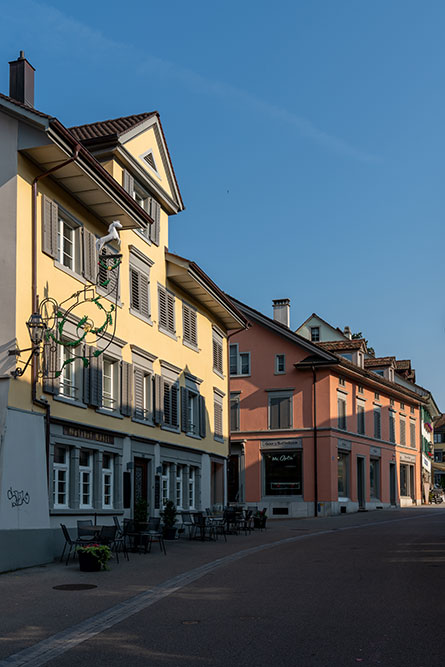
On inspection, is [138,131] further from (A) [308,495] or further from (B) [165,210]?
(A) [308,495]

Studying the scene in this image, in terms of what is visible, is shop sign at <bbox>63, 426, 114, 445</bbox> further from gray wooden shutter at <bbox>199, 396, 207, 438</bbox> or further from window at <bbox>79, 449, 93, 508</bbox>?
gray wooden shutter at <bbox>199, 396, 207, 438</bbox>

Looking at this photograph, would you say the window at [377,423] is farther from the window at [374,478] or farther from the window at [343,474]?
the window at [343,474]

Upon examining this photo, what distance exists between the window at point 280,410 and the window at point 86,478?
2480 cm

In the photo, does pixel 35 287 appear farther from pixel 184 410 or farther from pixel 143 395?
pixel 184 410

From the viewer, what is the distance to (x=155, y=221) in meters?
27.4

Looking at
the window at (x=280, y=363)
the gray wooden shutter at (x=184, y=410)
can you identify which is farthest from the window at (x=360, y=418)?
the gray wooden shutter at (x=184, y=410)

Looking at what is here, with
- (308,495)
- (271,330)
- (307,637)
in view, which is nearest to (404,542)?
(307,637)

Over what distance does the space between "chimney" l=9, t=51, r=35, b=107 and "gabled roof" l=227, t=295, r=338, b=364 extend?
2606 cm

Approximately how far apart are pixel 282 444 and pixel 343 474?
3.98 m

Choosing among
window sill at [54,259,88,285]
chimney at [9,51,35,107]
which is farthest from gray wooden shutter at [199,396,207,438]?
chimney at [9,51,35,107]

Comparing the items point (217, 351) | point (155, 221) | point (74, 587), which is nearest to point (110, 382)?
point (155, 221)

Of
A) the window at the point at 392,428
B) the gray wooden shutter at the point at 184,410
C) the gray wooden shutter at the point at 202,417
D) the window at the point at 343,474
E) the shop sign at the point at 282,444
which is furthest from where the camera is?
the window at the point at 392,428

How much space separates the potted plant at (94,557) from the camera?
53.2ft

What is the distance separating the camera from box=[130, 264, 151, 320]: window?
984 inches
